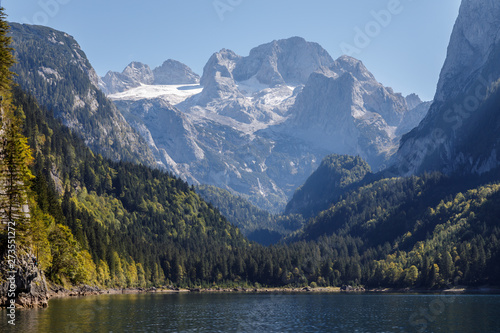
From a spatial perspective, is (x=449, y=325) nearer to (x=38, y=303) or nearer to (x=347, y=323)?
(x=347, y=323)

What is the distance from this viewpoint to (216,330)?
91750mm

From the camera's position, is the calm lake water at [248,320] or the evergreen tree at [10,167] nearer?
the calm lake water at [248,320]

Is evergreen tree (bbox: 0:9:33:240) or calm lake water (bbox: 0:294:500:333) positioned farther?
evergreen tree (bbox: 0:9:33:240)

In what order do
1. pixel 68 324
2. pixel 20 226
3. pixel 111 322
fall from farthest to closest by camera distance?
1. pixel 20 226
2. pixel 111 322
3. pixel 68 324

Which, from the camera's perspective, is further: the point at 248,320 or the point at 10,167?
the point at 248,320

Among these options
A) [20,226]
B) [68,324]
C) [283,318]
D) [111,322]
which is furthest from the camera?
[283,318]

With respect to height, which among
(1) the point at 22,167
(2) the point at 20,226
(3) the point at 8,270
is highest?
(1) the point at 22,167

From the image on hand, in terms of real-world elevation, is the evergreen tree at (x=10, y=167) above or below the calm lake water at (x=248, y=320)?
above

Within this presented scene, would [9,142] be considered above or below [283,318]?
above

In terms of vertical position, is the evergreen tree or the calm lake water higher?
the evergreen tree

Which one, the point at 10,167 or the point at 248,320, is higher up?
the point at 10,167

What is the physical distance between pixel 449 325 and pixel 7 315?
261 feet

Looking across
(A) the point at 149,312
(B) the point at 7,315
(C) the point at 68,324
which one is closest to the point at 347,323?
(A) the point at 149,312

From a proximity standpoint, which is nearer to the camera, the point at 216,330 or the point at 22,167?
the point at 216,330
